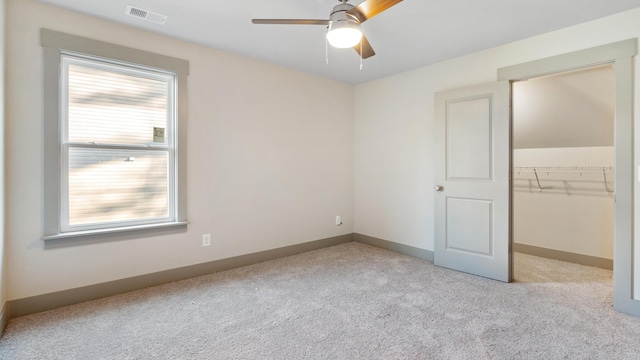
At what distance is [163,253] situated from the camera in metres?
2.96

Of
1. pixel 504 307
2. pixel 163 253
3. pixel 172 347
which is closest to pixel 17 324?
pixel 163 253

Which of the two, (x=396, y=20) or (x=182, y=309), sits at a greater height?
(x=396, y=20)

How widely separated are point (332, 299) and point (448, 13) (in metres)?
2.61

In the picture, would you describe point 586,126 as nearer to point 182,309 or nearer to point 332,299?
point 332,299

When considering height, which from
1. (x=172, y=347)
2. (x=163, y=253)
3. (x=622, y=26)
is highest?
(x=622, y=26)

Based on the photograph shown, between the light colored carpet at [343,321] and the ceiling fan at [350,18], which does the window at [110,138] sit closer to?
the light colored carpet at [343,321]

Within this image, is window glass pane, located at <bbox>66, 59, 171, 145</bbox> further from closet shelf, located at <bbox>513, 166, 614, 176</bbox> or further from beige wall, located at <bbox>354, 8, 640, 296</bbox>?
closet shelf, located at <bbox>513, 166, 614, 176</bbox>

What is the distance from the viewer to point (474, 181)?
128 inches

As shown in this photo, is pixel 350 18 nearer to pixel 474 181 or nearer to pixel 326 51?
pixel 326 51

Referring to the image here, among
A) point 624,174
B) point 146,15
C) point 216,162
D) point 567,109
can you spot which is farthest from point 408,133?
point 146,15

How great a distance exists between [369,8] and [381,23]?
33.4 inches

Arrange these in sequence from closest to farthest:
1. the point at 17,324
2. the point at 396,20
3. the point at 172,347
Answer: the point at 172,347 → the point at 17,324 → the point at 396,20

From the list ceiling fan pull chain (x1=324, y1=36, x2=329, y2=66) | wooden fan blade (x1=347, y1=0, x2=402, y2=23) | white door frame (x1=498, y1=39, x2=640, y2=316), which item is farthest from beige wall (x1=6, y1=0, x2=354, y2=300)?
white door frame (x1=498, y1=39, x2=640, y2=316)

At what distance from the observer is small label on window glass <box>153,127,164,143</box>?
9.61 feet
